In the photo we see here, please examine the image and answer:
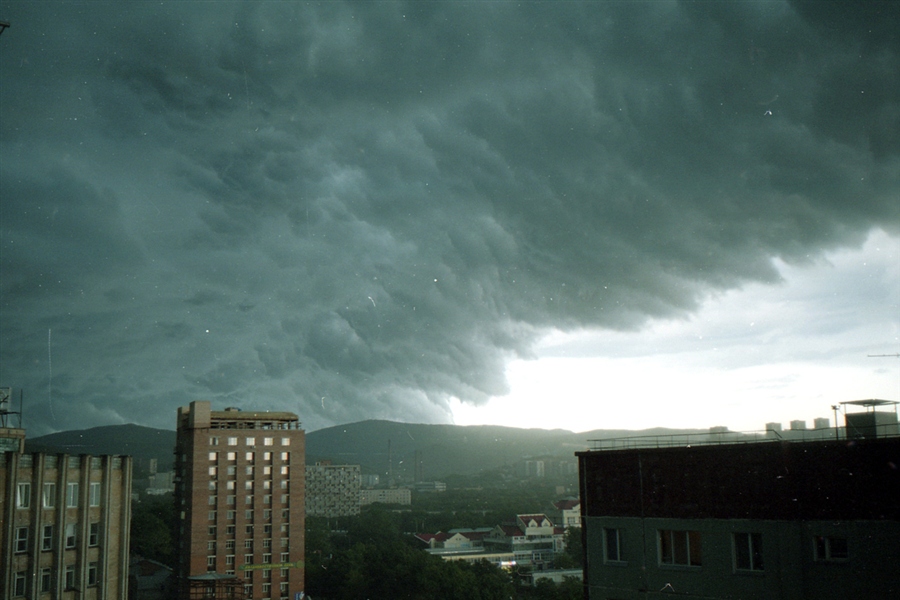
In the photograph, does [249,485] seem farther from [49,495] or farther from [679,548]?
[679,548]

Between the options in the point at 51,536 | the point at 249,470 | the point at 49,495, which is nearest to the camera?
the point at 51,536

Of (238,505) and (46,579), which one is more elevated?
(46,579)

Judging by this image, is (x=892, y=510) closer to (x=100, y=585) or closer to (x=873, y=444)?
(x=873, y=444)

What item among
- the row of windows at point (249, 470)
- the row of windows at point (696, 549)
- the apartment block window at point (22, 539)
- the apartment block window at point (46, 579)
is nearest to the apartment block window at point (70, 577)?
the apartment block window at point (46, 579)

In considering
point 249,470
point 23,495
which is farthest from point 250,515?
point 23,495

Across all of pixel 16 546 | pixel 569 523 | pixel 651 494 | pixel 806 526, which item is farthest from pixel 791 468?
pixel 569 523

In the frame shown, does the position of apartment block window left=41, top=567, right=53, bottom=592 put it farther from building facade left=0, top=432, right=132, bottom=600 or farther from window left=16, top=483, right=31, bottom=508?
window left=16, top=483, right=31, bottom=508
